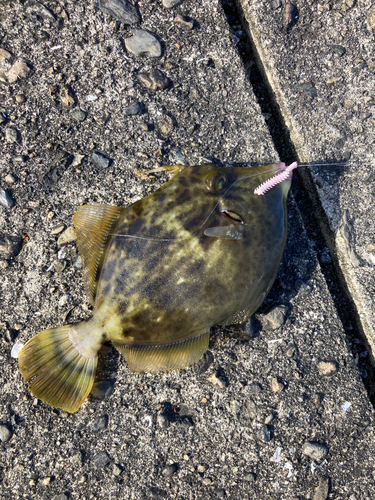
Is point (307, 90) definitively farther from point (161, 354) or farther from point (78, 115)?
point (161, 354)

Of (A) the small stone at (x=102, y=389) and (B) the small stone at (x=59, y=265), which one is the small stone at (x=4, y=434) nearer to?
(A) the small stone at (x=102, y=389)

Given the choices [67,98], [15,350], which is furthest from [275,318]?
[67,98]

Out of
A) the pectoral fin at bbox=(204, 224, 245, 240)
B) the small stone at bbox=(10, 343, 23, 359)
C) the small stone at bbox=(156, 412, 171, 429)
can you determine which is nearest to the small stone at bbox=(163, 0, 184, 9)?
the pectoral fin at bbox=(204, 224, 245, 240)

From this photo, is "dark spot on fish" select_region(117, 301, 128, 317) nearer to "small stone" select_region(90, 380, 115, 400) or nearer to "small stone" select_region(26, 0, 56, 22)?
"small stone" select_region(90, 380, 115, 400)

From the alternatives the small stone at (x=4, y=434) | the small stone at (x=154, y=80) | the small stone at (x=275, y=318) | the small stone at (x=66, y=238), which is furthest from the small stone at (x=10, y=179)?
the small stone at (x=275, y=318)

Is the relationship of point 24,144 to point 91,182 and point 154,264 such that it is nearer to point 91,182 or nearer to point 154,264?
point 91,182

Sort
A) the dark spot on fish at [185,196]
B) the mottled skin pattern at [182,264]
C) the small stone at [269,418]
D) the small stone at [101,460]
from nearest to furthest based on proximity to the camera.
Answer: the mottled skin pattern at [182,264] < the dark spot on fish at [185,196] < the small stone at [101,460] < the small stone at [269,418]
